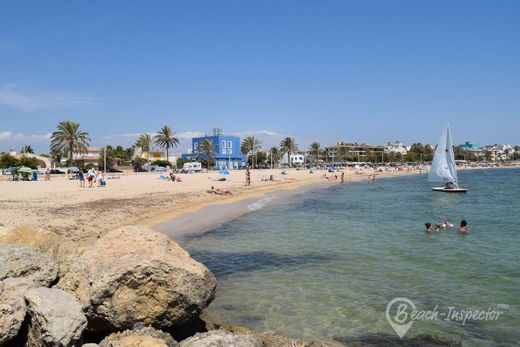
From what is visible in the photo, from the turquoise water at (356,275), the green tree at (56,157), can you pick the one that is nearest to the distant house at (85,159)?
the green tree at (56,157)

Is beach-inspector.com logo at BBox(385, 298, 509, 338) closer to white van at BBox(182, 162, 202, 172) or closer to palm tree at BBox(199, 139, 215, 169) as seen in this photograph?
white van at BBox(182, 162, 202, 172)

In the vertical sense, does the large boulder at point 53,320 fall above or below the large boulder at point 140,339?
above

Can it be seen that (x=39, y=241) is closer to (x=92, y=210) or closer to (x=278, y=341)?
(x=278, y=341)

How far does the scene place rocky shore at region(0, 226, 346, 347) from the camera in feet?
17.4

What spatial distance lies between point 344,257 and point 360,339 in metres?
6.87

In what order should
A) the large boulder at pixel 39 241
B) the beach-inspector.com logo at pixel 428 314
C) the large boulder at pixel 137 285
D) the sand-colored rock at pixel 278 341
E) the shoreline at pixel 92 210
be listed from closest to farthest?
1. the large boulder at pixel 137 285
2. the sand-colored rock at pixel 278 341
3. the large boulder at pixel 39 241
4. the beach-inspector.com logo at pixel 428 314
5. the shoreline at pixel 92 210

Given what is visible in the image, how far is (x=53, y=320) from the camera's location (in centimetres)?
519

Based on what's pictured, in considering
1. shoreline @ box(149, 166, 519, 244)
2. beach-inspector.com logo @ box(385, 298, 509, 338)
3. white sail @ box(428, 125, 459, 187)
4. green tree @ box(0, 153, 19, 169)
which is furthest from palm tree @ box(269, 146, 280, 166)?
beach-inspector.com logo @ box(385, 298, 509, 338)

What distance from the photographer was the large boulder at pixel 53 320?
5121 mm

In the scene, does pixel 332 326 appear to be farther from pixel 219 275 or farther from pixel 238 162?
pixel 238 162

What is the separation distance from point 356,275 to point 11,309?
367 inches

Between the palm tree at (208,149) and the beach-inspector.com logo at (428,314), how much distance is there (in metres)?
105

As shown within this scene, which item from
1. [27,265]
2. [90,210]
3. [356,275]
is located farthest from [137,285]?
[90,210]

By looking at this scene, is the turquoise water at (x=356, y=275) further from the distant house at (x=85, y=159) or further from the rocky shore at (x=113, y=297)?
the distant house at (x=85, y=159)
